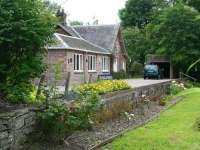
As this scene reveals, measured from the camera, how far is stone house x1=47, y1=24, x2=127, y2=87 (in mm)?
41031

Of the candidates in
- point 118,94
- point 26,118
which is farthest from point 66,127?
point 118,94

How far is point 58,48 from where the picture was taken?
1606 inches

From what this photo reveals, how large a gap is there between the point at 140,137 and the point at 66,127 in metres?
2.75

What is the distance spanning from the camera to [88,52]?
47094 millimetres

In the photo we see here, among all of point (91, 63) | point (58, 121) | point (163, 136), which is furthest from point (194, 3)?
point (58, 121)

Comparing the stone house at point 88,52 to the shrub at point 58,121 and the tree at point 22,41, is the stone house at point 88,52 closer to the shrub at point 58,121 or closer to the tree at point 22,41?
the shrub at point 58,121

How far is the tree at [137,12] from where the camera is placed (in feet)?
285

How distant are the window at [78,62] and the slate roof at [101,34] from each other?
10.5 metres

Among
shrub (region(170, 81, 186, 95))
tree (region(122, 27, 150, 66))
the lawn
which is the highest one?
tree (region(122, 27, 150, 66))

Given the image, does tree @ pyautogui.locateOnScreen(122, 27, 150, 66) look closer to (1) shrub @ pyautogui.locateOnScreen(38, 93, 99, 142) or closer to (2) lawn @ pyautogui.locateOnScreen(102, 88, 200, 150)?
(2) lawn @ pyautogui.locateOnScreen(102, 88, 200, 150)

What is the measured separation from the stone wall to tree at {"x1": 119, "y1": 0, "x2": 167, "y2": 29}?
7573cm

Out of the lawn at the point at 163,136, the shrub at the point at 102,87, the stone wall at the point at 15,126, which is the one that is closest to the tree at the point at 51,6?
the stone wall at the point at 15,126

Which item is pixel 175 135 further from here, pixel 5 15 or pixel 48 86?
pixel 5 15

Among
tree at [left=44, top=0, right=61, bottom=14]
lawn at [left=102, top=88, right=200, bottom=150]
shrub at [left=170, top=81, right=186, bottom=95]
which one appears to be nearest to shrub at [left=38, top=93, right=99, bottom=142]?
lawn at [left=102, top=88, right=200, bottom=150]
